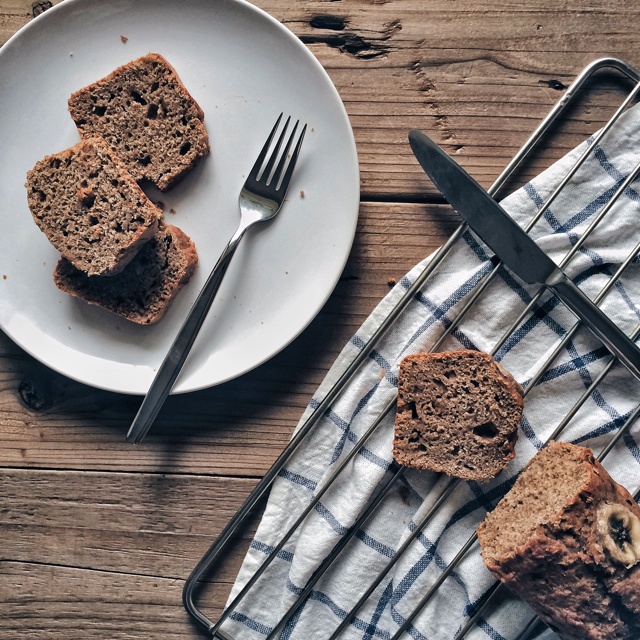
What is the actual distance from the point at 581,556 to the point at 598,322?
0.51 metres

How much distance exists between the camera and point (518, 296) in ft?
5.42

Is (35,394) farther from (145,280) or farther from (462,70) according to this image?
(462,70)

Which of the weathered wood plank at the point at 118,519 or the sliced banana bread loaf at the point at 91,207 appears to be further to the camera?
the weathered wood plank at the point at 118,519

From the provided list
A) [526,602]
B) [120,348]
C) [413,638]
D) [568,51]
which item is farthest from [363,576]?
[568,51]

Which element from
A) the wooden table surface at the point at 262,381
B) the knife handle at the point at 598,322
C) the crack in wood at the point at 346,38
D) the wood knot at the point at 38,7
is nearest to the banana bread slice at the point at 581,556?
the knife handle at the point at 598,322

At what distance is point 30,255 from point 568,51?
148 centimetres

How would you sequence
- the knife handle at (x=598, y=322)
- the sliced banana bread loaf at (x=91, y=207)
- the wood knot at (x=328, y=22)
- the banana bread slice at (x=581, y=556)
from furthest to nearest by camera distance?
the wood knot at (x=328, y=22)
the sliced banana bread loaf at (x=91, y=207)
the knife handle at (x=598, y=322)
the banana bread slice at (x=581, y=556)

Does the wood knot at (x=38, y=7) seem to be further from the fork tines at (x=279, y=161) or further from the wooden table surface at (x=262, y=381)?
the fork tines at (x=279, y=161)

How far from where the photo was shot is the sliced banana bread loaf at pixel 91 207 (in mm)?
1674

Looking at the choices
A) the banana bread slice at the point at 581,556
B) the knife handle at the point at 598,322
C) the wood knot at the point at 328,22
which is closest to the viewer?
the banana bread slice at the point at 581,556

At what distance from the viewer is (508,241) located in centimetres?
160

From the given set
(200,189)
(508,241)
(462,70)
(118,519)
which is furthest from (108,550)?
(462,70)

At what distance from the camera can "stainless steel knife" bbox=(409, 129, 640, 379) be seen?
1.56 meters

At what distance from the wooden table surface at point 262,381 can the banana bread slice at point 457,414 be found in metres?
0.28
